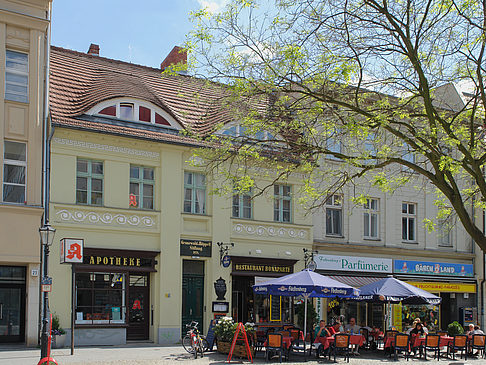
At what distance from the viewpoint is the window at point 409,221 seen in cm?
3012

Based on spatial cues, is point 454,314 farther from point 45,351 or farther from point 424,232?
point 45,351

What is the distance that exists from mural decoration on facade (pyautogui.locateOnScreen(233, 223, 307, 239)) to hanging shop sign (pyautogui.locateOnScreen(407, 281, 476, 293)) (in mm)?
6819

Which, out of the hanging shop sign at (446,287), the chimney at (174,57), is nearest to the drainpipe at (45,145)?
the chimney at (174,57)

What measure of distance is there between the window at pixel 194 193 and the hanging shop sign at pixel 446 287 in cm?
1143

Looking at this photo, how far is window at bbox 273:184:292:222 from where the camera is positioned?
25.8 metres

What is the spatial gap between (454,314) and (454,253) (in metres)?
3.03

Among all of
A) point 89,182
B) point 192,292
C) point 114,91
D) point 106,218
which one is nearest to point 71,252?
point 106,218

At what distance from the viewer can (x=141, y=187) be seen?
22.9m

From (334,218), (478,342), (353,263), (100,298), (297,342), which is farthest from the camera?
(334,218)

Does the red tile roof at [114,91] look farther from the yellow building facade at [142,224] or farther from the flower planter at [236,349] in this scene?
the flower planter at [236,349]

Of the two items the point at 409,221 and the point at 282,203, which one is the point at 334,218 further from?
the point at 409,221

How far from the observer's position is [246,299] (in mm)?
24891

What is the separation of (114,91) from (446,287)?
1854cm

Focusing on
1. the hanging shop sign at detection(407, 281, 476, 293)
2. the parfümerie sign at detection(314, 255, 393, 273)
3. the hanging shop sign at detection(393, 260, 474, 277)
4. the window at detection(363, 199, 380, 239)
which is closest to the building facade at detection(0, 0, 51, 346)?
the parfümerie sign at detection(314, 255, 393, 273)
